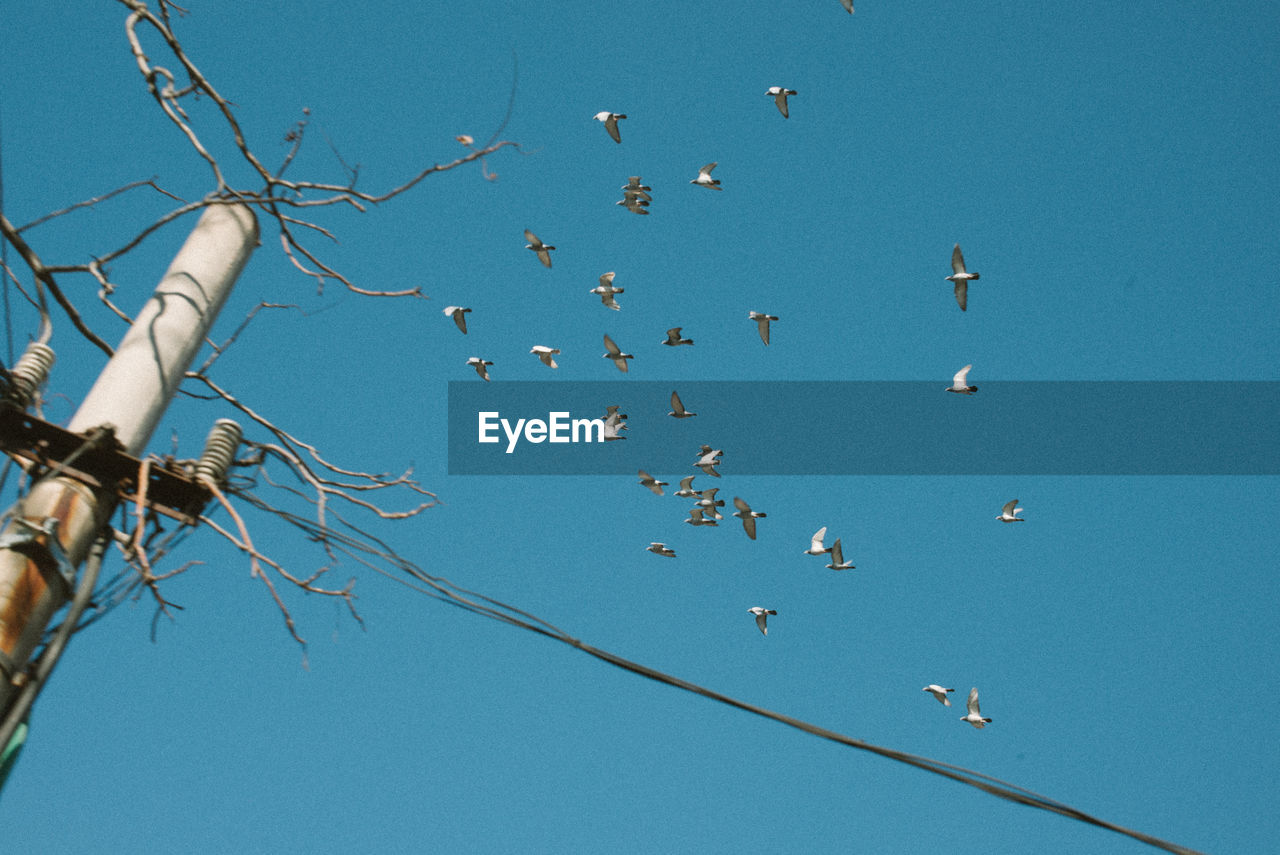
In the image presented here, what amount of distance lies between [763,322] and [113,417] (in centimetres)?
1691

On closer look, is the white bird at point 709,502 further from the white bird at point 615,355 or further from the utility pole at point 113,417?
the utility pole at point 113,417

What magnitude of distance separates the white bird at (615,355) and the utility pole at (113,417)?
49.9 feet

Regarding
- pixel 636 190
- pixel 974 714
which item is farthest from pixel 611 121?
pixel 974 714

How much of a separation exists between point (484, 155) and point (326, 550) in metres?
1.56

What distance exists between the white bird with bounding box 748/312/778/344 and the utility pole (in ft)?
52.9

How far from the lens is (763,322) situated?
2003 centimetres

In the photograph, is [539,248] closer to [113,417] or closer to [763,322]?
[763,322]

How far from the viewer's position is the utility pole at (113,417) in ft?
10.8

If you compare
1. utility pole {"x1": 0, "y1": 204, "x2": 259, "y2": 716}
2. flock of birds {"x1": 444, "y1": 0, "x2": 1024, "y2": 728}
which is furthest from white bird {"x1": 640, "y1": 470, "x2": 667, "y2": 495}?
utility pole {"x1": 0, "y1": 204, "x2": 259, "y2": 716}

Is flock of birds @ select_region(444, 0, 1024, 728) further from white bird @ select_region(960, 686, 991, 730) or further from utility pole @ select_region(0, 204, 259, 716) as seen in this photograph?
utility pole @ select_region(0, 204, 259, 716)

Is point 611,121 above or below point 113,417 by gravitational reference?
above

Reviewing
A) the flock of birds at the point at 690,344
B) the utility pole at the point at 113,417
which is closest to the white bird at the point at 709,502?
the flock of birds at the point at 690,344

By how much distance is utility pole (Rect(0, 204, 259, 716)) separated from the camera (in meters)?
3.29

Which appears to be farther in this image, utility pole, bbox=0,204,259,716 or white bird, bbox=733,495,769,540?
white bird, bbox=733,495,769,540
